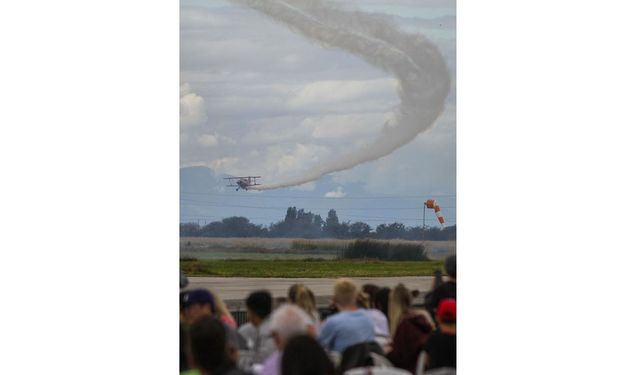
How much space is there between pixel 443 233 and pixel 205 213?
2.12m

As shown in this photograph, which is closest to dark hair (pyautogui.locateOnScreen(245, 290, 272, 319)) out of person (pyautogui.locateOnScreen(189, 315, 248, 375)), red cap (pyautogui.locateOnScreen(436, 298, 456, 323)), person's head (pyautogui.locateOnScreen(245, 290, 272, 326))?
person's head (pyautogui.locateOnScreen(245, 290, 272, 326))

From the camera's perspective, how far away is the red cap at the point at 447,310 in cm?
856

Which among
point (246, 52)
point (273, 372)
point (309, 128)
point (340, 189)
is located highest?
point (246, 52)

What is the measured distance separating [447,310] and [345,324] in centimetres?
104

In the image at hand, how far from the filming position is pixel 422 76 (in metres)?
8.71

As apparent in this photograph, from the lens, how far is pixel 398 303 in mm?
8578

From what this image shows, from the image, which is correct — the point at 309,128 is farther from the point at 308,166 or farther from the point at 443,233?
the point at 443,233

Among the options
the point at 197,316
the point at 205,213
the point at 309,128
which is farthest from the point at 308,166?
the point at 197,316

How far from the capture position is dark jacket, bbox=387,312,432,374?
827cm

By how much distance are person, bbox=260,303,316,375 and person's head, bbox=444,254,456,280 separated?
1.48 metres

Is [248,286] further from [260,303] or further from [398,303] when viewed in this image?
[398,303]

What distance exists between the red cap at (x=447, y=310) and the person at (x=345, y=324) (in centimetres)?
70

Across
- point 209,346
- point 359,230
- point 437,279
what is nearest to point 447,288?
point 437,279

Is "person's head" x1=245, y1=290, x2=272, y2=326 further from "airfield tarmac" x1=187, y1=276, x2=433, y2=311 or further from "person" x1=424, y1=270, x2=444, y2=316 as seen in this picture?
"person" x1=424, y1=270, x2=444, y2=316
